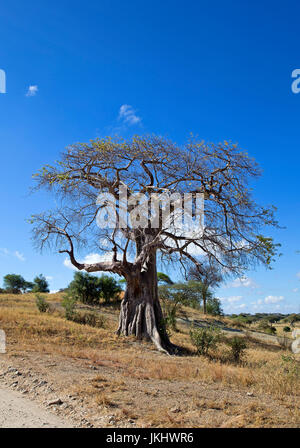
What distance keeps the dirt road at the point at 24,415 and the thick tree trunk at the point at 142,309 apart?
9384 millimetres

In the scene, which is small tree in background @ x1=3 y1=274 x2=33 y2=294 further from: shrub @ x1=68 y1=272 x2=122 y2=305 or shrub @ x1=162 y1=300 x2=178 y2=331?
shrub @ x1=162 y1=300 x2=178 y2=331

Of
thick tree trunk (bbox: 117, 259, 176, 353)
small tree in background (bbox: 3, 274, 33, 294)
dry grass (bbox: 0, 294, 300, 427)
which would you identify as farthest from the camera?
small tree in background (bbox: 3, 274, 33, 294)

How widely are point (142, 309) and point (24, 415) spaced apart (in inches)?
413

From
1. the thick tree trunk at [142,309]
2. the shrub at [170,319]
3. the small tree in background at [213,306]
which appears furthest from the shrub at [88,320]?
the small tree in background at [213,306]

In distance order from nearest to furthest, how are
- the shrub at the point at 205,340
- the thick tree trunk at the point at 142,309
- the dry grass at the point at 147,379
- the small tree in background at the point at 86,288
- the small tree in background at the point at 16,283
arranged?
1. the dry grass at the point at 147,379
2. the shrub at the point at 205,340
3. the thick tree trunk at the point at 142,309
4. the small tree in background at the point at 86,288
5. the small tree in background at the point at 16,283

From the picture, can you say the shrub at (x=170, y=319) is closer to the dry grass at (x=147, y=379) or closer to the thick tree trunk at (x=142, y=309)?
the thick tree trunk at (x=142, y=309)

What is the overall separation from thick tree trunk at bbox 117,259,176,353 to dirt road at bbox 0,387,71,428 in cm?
938

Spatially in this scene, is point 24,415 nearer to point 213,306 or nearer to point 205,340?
point 205,340

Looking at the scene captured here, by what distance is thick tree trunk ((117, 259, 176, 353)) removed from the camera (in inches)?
577

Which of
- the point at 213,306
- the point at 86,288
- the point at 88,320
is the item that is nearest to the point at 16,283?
the point at 86,288

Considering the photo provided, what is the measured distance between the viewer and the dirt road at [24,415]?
4414 mm

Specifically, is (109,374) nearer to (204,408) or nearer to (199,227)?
(204,408)

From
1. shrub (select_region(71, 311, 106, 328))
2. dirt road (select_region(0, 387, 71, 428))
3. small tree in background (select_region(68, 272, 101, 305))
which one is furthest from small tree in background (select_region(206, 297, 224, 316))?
dirt road (select_region(0, 387, 71, 428))
